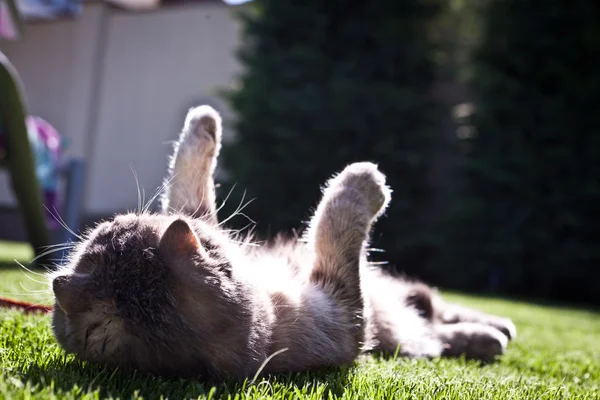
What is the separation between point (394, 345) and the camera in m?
1.99

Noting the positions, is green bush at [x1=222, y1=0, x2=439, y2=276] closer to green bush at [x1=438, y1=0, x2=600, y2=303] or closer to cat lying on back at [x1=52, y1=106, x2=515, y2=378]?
green bush at [x1=438, y1=0, x2=600, y2=303]

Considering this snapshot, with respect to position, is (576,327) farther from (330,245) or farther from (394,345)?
(330,245)

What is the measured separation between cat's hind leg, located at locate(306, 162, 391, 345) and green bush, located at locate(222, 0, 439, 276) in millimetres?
5213

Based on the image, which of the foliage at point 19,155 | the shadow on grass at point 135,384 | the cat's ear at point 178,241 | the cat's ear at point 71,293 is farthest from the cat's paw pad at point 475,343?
the foliage at point 19,155

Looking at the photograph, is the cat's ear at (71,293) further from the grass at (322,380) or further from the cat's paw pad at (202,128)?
the cat's paw pad at (202,128)

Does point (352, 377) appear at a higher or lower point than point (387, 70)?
lower

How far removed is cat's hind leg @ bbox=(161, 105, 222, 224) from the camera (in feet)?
6.61

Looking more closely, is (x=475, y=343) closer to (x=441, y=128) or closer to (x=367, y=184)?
(x=367, y=184)

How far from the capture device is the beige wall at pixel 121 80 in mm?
10031

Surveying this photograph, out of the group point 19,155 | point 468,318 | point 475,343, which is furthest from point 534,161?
point 19,155

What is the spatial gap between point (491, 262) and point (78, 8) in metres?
8.71

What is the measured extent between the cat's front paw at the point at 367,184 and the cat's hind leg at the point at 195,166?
47 centimetres

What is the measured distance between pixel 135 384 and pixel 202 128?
113cm

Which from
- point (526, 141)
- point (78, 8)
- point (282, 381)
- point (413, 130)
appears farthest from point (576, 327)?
point (78, 8)
